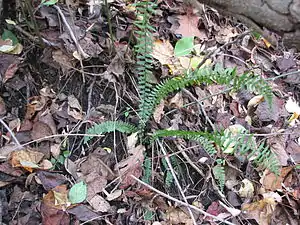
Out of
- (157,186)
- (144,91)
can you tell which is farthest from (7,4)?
(157,186)

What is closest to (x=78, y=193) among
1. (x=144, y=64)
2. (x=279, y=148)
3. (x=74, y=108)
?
(x=74, y=108)

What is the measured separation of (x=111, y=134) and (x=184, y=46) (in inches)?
27.3

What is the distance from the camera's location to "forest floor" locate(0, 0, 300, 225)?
193 centimetres

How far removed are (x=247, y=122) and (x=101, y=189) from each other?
95 cm

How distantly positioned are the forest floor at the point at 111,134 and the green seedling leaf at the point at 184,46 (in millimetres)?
35

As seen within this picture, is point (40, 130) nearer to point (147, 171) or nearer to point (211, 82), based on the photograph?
point (147, 171)

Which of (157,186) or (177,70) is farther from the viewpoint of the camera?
A: (177,70)

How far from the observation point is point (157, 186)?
6.82 feet

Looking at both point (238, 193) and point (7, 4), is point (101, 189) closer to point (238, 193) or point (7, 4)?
point (238, 193)

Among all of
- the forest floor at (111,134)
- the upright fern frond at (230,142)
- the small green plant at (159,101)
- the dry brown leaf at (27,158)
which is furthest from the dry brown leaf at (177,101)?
the dry brown leaf at (27,158)

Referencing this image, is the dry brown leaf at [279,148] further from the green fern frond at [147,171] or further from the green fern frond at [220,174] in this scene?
the green fern frond at [147,171]

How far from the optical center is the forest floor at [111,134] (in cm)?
193

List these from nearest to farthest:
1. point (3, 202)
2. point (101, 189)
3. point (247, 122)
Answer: point (3, 202)
point (101, 189)
point (247, 122)

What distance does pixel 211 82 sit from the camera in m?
1.92
